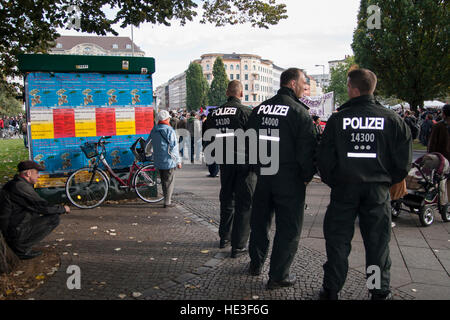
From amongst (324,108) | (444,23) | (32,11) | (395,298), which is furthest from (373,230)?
(444,23)

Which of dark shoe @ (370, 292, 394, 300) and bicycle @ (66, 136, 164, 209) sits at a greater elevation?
bicycle @ (66, 136, 164, 209)

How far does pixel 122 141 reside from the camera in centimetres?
860

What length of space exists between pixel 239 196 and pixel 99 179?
4041 mm

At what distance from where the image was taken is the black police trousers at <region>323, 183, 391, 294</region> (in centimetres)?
350

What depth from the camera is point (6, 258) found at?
4461mm

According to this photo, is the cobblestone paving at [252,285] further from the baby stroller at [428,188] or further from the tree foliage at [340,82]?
the tree foliage at [340,82]

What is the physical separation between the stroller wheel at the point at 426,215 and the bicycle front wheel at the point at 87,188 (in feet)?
18.9

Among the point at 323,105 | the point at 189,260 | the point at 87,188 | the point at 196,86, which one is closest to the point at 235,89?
the point at 189,260

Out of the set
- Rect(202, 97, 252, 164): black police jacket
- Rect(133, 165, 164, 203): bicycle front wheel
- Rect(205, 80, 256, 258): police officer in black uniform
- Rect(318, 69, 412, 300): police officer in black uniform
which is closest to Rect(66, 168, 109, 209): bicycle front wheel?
Rect(133, 165, 164, 203): bicycle front wheel

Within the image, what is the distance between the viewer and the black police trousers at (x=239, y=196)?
16.2 ft

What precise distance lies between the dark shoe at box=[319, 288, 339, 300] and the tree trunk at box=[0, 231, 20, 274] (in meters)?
3.37

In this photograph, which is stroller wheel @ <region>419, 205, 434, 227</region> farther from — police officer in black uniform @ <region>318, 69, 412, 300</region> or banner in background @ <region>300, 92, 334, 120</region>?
banner in background @ <region>300, 92, 334, 120</region>

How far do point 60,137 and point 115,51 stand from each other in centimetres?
13205
